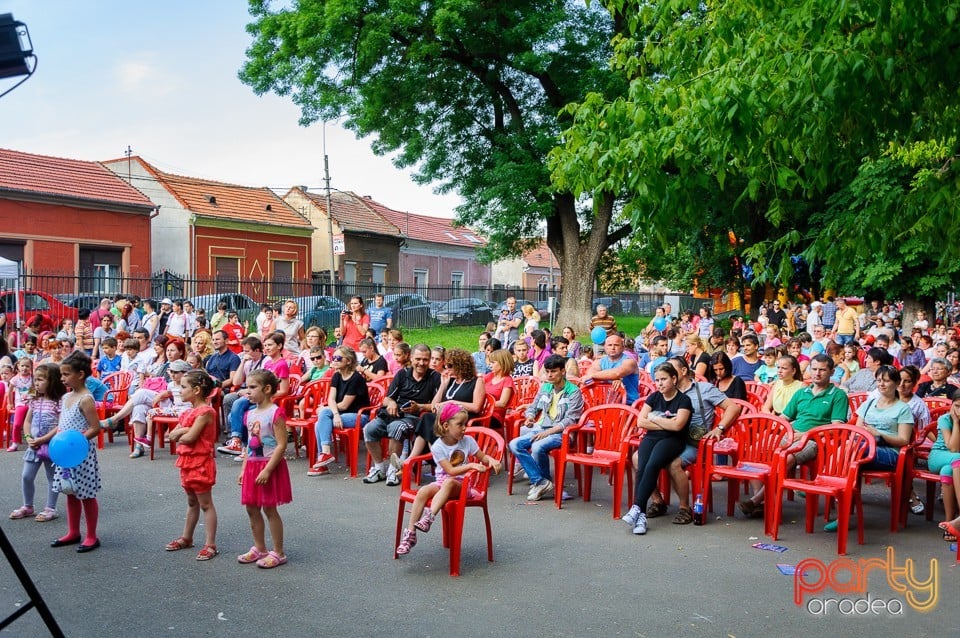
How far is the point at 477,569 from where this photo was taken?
5941 millimetres

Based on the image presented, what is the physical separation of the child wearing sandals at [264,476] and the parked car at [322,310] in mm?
16678

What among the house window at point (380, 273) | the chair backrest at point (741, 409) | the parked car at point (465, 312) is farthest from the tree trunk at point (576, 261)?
the house window at point (380, 273)

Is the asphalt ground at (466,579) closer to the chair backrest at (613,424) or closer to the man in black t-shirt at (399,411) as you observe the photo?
the chair backrest at (613,424)

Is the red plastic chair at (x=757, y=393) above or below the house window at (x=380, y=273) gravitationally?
below

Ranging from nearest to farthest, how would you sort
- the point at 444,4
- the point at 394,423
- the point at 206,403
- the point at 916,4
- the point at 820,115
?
the point at 916,4, the point at 820,115, the point at 206,403, the point at 394,423, the point at 444,4

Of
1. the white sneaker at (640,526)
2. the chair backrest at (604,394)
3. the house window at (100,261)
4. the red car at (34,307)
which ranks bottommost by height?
the white sneaker at (640,526)

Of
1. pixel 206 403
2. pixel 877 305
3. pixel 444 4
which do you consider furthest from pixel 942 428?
pixel 877 305

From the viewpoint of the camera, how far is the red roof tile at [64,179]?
29391 mm

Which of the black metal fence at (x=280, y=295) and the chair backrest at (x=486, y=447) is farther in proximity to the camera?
the black metal fence at (x=280, y=295)

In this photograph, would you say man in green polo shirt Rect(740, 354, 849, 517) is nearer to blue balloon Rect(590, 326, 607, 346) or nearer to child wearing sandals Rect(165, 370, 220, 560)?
child wearing sandals Rect(165, 370, 220, 560)

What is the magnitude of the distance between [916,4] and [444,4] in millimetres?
16321

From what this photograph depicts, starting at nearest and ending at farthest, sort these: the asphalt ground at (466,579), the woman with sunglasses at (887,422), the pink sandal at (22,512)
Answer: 1. the asphalt ground at (466,579)
2. the woman with sunglasses at (887,422)
3. the pink sandal at (22,512)

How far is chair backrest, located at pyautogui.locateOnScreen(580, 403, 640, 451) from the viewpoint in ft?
25.2

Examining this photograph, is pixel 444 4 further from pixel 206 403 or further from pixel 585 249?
pixel 206 403
